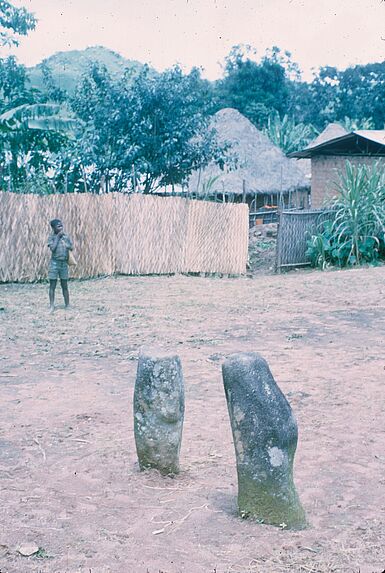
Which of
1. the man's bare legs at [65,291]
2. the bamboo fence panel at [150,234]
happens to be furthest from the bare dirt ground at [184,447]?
the bamboo fence panel at [150,234]

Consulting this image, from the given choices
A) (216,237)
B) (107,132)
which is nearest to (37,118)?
(107,132)

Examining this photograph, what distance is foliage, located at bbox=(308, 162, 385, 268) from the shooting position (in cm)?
1573

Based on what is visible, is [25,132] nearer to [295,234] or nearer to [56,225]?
[295,234]

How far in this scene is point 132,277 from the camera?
14.0 metres

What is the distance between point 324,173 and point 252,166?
195 inches

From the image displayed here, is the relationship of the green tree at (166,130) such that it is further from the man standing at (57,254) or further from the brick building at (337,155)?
the man standing at (57,254)

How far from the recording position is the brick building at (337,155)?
19641 mm

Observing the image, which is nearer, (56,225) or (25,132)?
(56,225)

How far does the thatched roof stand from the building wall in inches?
106

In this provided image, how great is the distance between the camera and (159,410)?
4.19 meters

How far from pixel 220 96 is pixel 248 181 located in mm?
15586

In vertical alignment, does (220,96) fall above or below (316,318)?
above

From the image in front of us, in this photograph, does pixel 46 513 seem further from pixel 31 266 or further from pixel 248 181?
pixel 248 181

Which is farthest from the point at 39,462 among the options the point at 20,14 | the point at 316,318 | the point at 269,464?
the point at 20,14
